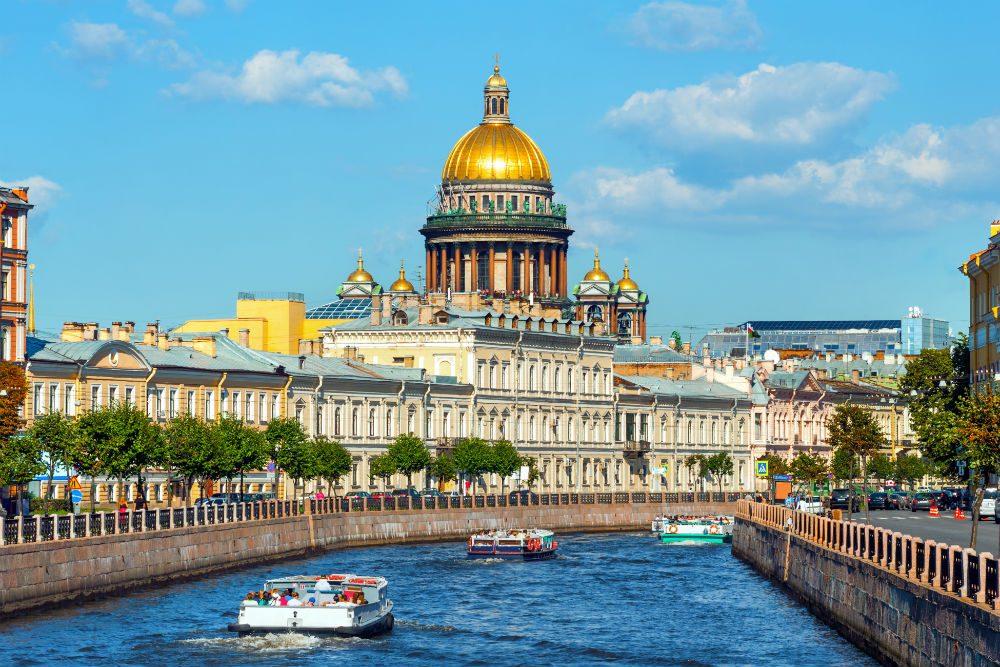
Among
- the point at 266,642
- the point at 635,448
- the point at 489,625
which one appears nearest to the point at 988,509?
the point at 489,625

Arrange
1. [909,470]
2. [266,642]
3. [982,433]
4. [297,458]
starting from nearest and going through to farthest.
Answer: [266,642], [982,433], [297,458], [909,470]

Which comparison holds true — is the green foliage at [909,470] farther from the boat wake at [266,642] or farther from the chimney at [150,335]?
the boat wake at [266,642]

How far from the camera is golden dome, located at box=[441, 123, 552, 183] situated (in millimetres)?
171750

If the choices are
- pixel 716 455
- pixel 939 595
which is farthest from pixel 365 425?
pixel 939 595

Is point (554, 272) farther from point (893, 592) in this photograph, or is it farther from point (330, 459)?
point (893, 592)

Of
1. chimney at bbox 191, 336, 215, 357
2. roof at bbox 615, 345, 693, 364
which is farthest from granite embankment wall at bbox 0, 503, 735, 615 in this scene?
roof at bbox 615, 345, 693, 364

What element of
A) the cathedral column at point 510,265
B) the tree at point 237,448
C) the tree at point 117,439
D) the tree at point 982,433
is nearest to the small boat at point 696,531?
the tree at point 237,448

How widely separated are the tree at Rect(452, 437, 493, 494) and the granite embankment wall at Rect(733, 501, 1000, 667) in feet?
159

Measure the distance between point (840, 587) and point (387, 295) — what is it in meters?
83.0

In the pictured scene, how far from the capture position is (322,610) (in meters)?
51.8

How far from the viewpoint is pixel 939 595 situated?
37406 millimetres

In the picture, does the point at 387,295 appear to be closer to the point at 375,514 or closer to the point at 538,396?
the point at 538,396

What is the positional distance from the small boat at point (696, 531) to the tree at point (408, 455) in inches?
544

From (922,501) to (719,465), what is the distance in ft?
91.7
